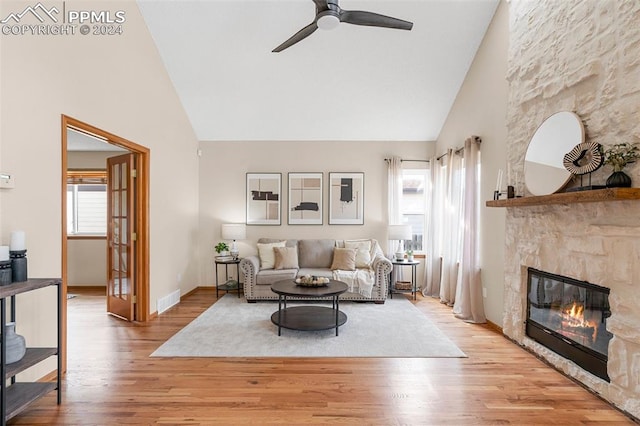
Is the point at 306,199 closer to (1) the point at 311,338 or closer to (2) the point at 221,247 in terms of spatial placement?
(2) the point at 221,247

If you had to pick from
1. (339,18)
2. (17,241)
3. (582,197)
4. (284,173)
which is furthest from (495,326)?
(17,241)

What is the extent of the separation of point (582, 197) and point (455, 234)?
2.39 meters

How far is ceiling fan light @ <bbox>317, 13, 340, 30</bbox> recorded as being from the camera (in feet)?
8.55

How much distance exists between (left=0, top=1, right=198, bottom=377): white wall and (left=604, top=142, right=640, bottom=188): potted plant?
424 cm

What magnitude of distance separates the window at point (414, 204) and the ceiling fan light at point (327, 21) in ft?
12.0

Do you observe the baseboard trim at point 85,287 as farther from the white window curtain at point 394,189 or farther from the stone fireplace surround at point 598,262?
the stone fireplace surround at point 598,262

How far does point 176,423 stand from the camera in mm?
2162

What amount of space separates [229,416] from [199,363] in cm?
91

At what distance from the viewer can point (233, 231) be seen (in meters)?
5.55

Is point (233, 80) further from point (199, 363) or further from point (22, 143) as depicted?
point (199, 363)

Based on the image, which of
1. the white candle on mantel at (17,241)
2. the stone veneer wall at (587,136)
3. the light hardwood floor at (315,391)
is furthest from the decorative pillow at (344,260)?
the white candle on mantel at (17,241)

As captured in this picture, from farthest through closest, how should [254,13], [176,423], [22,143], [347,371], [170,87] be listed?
[170,87] → [254,13] → [347,371] → [22,143] → [176,423]

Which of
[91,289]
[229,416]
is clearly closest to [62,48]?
[229,416]

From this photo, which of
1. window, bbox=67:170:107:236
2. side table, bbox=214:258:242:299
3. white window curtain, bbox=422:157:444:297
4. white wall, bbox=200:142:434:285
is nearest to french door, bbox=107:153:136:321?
side table, bbox=214:258:242:299
